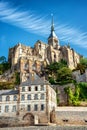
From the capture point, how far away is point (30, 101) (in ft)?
167

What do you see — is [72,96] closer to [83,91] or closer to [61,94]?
[61,94]

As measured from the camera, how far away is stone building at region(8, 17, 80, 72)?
84.4 m

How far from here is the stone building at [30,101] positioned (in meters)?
49.8

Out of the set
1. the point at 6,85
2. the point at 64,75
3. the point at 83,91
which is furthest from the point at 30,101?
the point at 64,75

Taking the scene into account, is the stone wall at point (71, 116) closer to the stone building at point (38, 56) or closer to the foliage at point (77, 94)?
the foliage at point (77, 94)

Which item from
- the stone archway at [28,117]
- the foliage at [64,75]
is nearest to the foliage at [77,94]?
the foliage at [64,75]

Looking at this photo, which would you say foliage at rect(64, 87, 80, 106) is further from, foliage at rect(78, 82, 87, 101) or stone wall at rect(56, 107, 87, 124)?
stone wall at rect(56, 107, 87, 124)

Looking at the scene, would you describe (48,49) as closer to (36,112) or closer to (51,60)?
(51,60)

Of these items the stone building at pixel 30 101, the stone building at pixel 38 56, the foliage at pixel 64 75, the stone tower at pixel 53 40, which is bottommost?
the stone building at pixel 30 101

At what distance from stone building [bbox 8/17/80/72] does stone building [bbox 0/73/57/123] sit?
98.3ft

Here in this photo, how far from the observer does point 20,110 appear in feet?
167

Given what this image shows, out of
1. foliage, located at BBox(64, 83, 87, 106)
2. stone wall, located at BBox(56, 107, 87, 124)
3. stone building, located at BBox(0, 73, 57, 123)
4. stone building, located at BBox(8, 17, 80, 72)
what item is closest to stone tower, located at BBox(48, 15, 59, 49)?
stone building, located at BBox(8, 17, 80, 72)

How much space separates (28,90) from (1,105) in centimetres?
628

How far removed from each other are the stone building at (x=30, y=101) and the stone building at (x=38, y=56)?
2996cm
